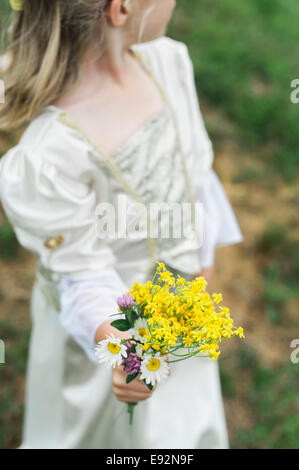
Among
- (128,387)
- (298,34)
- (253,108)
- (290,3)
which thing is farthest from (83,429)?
Result: (290,3)

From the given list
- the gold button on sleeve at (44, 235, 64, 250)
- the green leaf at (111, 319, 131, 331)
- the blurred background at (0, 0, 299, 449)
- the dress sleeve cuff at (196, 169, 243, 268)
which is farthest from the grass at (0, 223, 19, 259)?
the green leaf at (111, 319, 131, 331)

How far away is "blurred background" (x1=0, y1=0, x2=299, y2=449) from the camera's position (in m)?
1.92

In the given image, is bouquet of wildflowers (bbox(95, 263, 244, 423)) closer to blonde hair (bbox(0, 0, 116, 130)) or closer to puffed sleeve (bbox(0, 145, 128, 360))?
puffed sleeve (bbox(0, 145, 128, 360))

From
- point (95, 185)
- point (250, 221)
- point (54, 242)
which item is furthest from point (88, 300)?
point (250, 221)

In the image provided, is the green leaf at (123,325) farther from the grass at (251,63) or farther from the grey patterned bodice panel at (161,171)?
the grass at (251,63)

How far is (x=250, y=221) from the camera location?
254 centimetres

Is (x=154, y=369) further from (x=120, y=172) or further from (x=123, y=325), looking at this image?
(x=120, y=172)

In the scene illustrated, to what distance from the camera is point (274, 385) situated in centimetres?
198

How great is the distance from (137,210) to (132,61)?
0.37 metres

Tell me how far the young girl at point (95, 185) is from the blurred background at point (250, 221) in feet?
0.69

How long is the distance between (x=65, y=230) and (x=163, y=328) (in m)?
0.45

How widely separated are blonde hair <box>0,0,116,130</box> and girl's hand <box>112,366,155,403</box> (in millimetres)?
553

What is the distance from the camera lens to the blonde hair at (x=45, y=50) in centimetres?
104
